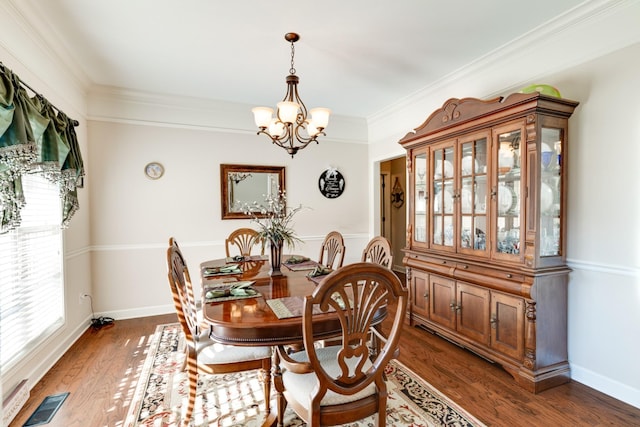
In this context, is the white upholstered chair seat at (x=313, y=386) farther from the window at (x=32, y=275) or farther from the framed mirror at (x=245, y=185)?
the framed mirror at (x=245, y=185)

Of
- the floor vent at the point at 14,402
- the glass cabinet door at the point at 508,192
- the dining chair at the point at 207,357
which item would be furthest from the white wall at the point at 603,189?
the floor vent at the point at 14,402

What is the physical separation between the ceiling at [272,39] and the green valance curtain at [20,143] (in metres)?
0.74

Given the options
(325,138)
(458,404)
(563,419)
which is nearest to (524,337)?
(563,419)

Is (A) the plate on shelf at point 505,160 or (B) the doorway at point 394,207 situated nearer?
(A) the plate on shelf at point 505,160

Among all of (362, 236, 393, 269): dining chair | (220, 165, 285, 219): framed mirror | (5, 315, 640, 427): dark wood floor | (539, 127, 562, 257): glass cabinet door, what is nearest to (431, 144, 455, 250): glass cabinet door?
(539, 127, 562, 257): glass cabinet door

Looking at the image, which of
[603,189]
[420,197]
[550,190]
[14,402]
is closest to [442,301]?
[420,197]

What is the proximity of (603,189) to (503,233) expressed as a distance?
0.70 meters

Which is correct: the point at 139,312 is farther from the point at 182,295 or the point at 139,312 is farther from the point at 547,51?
the point at 547,51

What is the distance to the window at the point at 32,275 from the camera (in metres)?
2.11

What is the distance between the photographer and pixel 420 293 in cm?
329

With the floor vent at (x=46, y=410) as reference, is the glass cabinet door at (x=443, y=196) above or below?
above

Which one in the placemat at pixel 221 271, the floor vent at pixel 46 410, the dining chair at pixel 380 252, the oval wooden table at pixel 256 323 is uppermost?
the dining chair at pixel 380 252

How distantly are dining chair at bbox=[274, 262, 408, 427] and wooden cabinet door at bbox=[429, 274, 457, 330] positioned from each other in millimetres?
1689

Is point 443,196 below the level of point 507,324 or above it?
above
